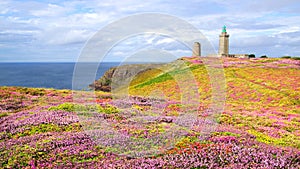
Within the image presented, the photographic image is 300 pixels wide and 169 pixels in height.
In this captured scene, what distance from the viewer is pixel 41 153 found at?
12.2 meters

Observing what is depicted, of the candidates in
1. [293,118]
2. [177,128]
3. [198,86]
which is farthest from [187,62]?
[177,128]

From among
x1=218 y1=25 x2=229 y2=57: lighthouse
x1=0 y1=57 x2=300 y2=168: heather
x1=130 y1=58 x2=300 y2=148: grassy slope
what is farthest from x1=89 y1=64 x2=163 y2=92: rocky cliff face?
x1=0 y1=57 x2=300 y2=168: heather

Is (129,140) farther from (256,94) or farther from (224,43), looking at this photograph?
(224,43)

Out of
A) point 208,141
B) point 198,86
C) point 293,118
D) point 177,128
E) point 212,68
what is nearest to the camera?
point 208,141

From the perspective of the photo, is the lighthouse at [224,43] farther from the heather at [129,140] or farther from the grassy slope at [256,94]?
the heather at [129,140]

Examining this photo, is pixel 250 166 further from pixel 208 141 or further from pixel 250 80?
pixel 250 80

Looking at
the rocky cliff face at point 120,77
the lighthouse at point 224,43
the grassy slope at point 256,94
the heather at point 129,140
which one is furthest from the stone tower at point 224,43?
the heather at point 129,140

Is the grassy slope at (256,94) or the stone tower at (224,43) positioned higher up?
the stone tower at (224,43)

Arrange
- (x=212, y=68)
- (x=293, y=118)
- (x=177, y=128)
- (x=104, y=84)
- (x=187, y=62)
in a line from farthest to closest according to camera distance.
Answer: (x=104, y=84), (x=187, y=62), (x=212, y=68), (x=293, y=118), (x=177, y=128)

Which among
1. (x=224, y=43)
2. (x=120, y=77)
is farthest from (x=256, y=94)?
(x=224, y=43)

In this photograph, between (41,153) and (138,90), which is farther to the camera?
(138,90)

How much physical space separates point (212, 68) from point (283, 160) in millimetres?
52472

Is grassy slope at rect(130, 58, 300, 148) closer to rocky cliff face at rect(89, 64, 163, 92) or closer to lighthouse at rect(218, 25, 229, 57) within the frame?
rocky cliff face at rect(89, 64, 163, 92)

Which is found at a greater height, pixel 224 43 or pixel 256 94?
pixel 224 43
